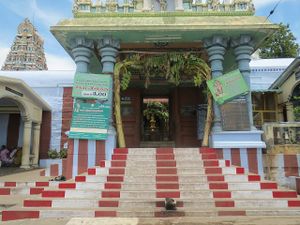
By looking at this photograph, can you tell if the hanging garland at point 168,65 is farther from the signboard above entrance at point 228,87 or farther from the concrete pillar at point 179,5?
the concrete pillar at point 179,5

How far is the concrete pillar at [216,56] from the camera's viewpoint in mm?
7562

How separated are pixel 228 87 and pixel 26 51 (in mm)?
30595

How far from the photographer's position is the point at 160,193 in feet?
17.0

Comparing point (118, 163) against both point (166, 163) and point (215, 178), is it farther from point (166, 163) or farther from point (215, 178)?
point (215, 178)

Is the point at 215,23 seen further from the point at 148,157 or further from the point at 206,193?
the point at 206,193

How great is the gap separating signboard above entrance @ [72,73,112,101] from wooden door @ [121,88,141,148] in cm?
321

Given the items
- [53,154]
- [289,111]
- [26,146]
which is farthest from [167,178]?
[53,154]

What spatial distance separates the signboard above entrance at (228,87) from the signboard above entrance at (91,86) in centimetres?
280

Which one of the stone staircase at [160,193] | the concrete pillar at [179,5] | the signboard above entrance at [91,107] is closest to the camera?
the stone staircase at [160,193]

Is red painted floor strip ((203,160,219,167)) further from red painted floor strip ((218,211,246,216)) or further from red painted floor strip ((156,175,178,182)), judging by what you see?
red painted floor strip ((218,211,246,216))

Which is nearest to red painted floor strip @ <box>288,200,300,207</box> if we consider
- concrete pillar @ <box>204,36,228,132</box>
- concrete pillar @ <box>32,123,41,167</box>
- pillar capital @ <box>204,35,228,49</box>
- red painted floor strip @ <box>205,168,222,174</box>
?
red painted floor strip @ <box>205,168,222,174</box>

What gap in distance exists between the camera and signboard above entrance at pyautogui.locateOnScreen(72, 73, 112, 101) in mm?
7277

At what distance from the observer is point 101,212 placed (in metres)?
4.55

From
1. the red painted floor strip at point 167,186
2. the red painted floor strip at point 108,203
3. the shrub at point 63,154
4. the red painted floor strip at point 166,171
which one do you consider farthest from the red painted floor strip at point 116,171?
the shrub at point 63,154
